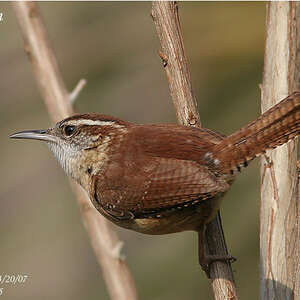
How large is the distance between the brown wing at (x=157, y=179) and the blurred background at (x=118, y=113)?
1.80 meters

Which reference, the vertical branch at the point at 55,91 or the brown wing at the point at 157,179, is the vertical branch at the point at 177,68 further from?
the vertical branch at the point at 55,91

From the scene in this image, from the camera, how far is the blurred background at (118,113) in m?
5.23

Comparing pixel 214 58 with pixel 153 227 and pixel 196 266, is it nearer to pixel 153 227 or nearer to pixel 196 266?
pixel 196 266

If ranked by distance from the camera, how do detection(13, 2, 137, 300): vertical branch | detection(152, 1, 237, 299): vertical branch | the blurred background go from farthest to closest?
the blurred background, detection(13, 2, 137, 300): vertical branch, detection(152, 1, 237, 299): vertical branch

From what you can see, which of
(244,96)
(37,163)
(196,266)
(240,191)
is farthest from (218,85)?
(37,163)

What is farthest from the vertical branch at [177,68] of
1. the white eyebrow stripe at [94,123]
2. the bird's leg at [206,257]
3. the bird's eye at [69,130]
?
the bird's eye at [69,130]

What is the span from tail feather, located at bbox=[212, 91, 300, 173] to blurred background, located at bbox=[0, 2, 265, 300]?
2.14 meters

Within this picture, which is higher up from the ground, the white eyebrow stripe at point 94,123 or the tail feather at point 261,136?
the white eyebrow stripe at point 94,123

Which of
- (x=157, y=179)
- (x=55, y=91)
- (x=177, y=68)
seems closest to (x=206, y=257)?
Result: (x=157, y=179)

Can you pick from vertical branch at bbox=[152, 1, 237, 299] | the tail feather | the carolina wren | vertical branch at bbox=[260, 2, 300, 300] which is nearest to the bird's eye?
the carolina wren

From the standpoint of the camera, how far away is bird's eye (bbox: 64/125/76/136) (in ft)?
11.6

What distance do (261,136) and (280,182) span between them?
25 cm

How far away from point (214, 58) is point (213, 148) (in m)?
2.75

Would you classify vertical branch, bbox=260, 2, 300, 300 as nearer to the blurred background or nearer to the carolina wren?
the carolina wren
